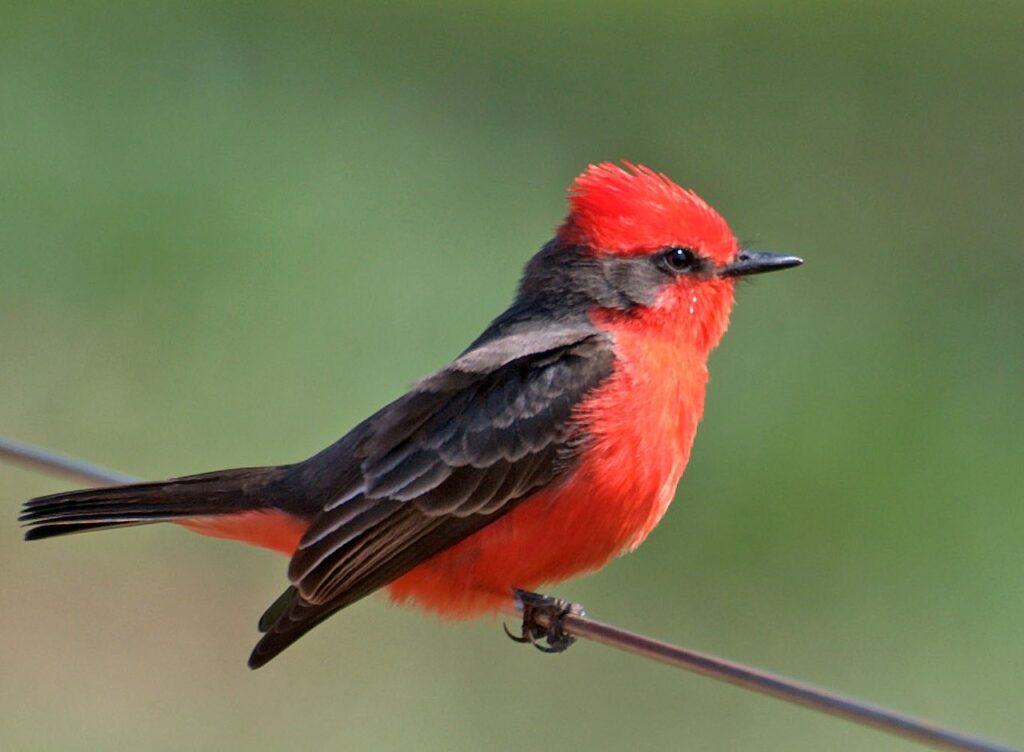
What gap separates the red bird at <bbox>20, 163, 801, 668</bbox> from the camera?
4539 millimetres

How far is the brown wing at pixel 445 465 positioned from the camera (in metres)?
4.51

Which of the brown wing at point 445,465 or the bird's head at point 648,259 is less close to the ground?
the bird's head at point 648,259

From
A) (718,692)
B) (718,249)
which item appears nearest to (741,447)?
(718,692)

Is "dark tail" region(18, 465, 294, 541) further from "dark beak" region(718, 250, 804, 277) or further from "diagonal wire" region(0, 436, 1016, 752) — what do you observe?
"dark beak" region(718, 250, 804, 277)

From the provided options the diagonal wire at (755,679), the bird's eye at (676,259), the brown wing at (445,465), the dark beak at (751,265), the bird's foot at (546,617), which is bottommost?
the diagonal wire at (755,679)

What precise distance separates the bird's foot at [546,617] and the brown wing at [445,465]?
239 millimetres

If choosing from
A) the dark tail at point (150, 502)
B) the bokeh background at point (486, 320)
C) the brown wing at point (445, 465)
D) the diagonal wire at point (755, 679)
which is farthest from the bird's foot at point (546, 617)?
the bokeh background at point (486, 320)

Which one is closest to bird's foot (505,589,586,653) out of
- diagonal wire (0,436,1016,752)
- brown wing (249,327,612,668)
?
brown wing (249,327,612,668)

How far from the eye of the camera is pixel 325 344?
806 cm

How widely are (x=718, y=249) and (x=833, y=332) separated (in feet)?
11.2

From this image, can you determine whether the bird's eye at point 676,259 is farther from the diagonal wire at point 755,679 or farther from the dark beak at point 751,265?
the diagonal wire at point 755,679

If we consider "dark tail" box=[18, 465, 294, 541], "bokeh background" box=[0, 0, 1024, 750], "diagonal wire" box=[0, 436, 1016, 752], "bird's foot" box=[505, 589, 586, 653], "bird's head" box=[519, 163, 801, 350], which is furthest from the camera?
"bokeh background" box=[0, 0, 1024, 750]

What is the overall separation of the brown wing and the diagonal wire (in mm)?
609

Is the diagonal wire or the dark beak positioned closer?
the diagonal wire
